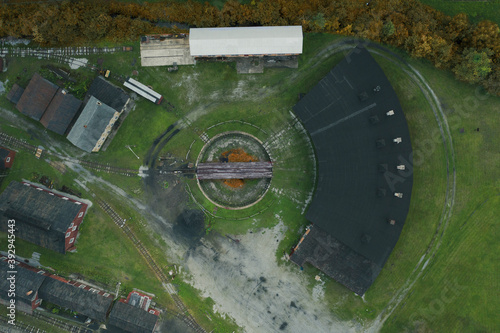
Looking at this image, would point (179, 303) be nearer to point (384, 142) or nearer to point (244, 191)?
point (244, 191)

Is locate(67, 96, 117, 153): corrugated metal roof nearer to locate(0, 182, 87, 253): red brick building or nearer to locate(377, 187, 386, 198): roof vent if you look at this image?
locate(0, 182, 87, 253): red brick building

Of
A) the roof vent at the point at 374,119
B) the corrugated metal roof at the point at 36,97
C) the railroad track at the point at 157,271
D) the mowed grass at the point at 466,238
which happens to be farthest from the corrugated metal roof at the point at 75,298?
the roof vent at the point at 374,119

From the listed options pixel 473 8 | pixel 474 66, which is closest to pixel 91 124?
pixel 474 66

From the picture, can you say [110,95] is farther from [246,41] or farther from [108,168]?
[246,41]

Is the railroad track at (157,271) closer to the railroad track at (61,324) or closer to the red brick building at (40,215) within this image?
the red brick building at (40,215)

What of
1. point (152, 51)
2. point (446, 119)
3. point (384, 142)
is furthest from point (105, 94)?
point (446, 119)
